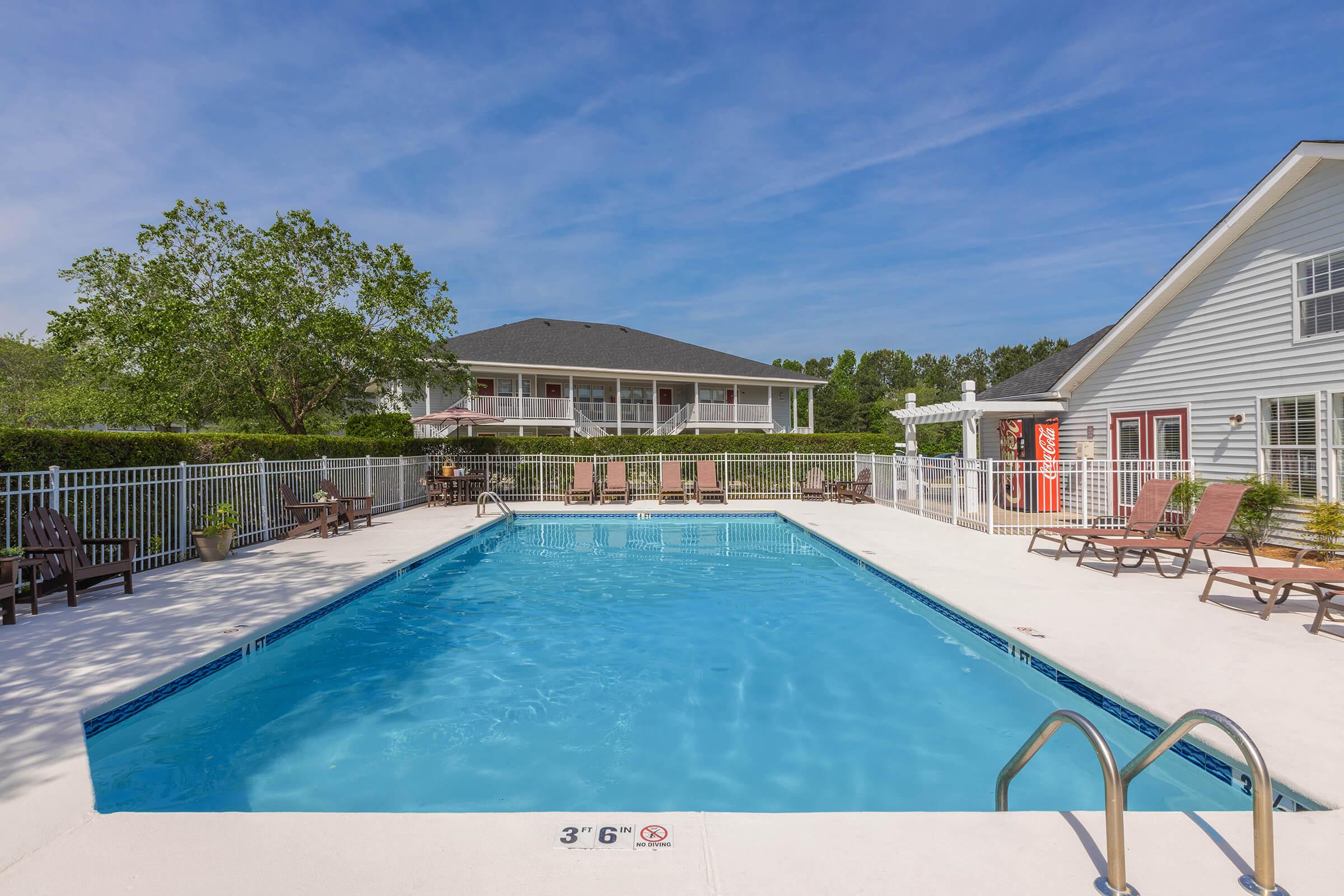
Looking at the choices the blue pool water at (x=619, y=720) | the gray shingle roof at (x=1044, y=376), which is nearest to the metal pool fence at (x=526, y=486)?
the gray shingle roof at (x=1044, y=376)

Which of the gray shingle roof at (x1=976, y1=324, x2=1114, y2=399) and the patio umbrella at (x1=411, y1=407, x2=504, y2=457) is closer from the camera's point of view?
the gray shingle roof at (x1=976, y1=324, x2=1114, y2=399)

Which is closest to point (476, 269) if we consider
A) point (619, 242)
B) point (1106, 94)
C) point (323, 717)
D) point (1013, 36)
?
point (619, 242)

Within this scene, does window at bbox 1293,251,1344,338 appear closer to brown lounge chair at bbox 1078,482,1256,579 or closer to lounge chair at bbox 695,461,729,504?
brown lounge chair at bbox 1078,482,1256,579

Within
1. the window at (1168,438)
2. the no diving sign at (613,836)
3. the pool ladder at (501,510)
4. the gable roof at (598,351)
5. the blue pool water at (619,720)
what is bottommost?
the blue pool water at (619,720)

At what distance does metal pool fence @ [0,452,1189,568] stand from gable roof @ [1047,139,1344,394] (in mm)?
2471

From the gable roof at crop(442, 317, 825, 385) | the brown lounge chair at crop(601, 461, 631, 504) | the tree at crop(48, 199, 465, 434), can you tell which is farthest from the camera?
the gable roof at crop(442, 317, 825, 385)

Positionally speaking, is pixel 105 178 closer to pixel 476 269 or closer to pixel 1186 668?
pixel 476 269

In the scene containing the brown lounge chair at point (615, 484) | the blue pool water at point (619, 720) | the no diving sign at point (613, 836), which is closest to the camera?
the no diving sign at point (613, 836)

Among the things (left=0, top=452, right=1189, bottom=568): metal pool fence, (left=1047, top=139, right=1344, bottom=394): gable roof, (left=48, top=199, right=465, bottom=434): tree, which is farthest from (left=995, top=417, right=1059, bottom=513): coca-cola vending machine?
(left=48, top=199, right=465, bottom=434): tree

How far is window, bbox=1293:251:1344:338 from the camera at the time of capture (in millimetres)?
9148

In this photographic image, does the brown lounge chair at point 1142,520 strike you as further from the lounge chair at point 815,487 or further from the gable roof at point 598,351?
the gable roof at point 598,351

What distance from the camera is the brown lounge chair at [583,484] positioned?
60.0ft

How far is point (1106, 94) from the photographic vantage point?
15.1 meters

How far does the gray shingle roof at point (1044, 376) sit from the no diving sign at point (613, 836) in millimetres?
15559
